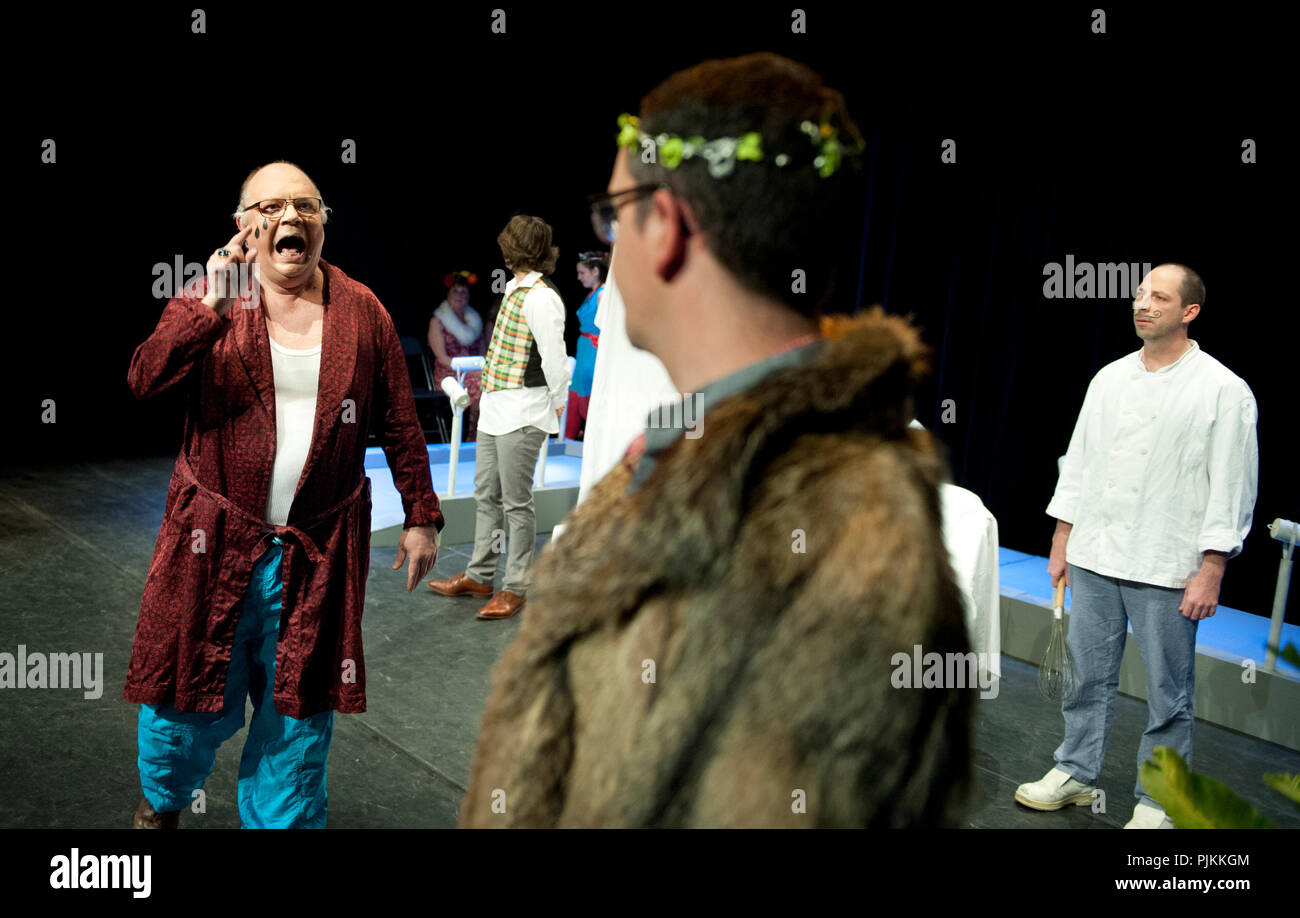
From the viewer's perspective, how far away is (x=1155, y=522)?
119 inches

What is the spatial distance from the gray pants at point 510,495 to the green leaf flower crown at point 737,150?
12.2 ft

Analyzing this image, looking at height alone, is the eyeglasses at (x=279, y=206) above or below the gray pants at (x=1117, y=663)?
above

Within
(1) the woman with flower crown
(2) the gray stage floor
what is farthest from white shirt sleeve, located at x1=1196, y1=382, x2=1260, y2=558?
(1) the woman with flower crown

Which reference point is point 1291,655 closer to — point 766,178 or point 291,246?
point 766,178

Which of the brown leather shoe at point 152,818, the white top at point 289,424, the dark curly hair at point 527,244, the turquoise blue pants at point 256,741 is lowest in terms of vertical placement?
the brown leather shoe at point 152,818

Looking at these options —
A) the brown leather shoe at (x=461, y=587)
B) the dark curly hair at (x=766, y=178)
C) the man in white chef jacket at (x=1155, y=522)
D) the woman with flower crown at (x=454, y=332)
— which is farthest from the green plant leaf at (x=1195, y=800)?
the woman with flower crown at (x=454, y=332)

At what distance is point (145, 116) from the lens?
8.48m

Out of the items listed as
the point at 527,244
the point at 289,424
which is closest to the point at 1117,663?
the point at 289,424

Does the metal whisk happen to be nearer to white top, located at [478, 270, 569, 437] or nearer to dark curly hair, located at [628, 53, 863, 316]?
white top, located at [478, 270, 569, 437]

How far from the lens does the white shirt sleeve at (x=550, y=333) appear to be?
459cm

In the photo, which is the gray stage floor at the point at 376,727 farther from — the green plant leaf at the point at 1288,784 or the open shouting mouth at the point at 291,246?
the green plant leaf at the point at 1288,784

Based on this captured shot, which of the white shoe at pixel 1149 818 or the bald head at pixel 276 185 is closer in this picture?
the bald head at pixel 276 185

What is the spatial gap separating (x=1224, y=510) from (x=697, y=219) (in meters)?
2.51
